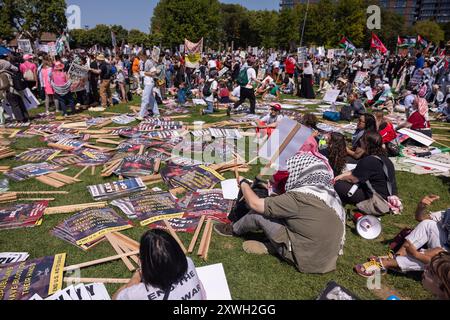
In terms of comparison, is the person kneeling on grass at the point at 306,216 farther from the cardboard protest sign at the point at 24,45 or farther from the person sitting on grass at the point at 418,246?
the cardboard protest sign at the point at 24,45

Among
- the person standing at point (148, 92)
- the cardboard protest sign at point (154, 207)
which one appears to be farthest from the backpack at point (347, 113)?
the cardboard protest sign at point (154, 207)

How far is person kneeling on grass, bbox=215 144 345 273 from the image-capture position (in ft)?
11.6

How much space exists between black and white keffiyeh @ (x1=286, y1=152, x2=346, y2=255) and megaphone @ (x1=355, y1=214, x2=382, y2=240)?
51.1 inches

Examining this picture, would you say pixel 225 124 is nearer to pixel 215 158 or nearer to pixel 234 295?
pixel 215 158

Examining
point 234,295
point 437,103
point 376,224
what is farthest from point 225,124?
point 437,103

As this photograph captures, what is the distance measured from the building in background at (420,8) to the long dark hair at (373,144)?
185193mm

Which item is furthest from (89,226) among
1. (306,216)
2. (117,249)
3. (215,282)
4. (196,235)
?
(306,216)

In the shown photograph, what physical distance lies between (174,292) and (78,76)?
12.4m

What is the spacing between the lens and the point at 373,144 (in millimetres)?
5445

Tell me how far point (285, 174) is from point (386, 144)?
531 centimetres

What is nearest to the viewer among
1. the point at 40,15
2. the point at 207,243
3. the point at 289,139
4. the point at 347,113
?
the point at 289,139

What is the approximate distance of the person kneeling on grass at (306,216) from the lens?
355cm

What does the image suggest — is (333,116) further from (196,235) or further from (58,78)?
(58,78)

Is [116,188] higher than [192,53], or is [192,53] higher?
[192,53]
